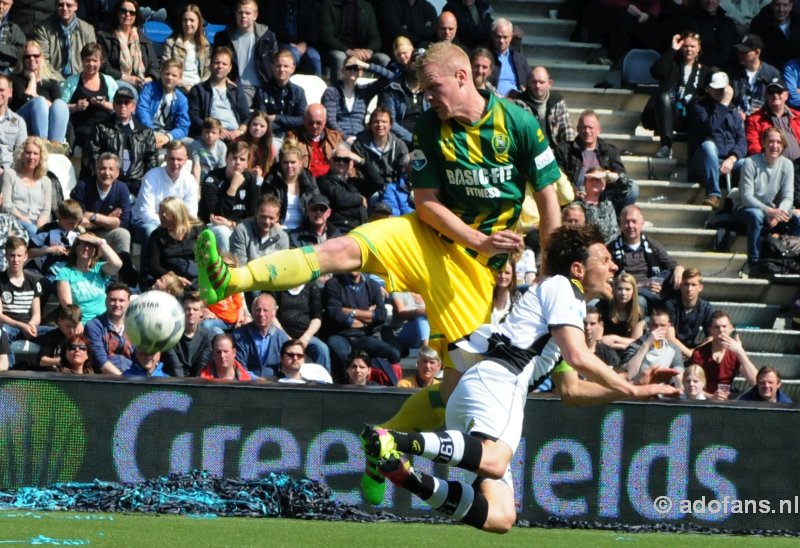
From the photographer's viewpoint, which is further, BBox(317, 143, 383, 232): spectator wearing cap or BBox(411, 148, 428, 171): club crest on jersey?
BBox(317, 143, 383, 232): spectator wearing cap

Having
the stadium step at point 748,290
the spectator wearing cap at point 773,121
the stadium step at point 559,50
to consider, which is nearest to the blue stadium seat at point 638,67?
the stadium step at point 559,50

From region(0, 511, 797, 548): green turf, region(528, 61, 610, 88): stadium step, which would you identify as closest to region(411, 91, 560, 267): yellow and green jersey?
region(0, 511, 797, 548): green turf

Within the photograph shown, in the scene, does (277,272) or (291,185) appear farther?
(291,185)

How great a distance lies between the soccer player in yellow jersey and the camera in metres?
8.28

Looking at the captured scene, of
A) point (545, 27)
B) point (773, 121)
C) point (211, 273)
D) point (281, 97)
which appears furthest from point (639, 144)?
point (211, 273)

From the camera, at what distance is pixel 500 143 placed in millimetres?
8398

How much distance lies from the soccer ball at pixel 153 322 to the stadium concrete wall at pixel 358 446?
3.03 metres

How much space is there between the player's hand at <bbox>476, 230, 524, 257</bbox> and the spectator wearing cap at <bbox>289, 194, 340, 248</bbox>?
21.8 feet

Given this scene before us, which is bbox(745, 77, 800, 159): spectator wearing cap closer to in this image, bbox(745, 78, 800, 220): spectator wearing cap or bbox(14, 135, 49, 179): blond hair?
bbox(745, 78, 800, 220): spectator wearing cap

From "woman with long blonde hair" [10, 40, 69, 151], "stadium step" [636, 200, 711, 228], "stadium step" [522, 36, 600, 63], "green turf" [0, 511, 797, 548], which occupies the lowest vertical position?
"green turf" [0, 511, 797, 548]

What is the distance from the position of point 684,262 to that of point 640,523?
596cm

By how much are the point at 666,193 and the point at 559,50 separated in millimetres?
2823

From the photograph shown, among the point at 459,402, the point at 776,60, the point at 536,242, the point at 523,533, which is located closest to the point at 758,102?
the point at 776,60

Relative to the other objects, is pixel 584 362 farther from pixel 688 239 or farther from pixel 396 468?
pixel 688 239
